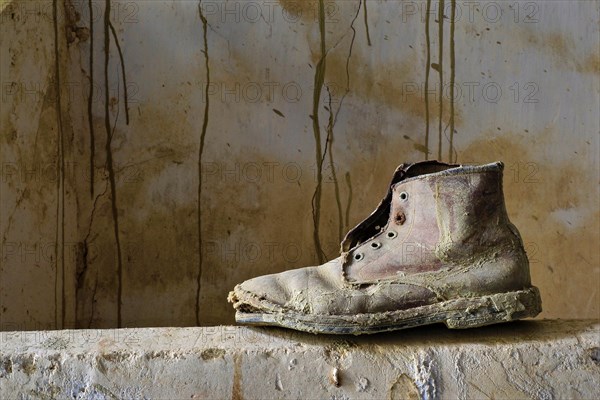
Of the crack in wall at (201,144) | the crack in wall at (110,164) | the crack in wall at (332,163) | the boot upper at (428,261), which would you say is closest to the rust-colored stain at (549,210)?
the crack in wall at (332,163)

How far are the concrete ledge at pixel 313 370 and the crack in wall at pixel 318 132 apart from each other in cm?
96

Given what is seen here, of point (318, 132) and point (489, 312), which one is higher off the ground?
point (318, 132)

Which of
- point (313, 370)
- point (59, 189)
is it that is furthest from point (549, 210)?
point (59, 189)

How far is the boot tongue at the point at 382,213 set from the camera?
134 cm

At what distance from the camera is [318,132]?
214 centimetres

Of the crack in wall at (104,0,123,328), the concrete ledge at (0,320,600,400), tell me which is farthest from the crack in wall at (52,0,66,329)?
the concrete ledge at (0,320,600,400)

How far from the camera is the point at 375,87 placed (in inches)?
84.2

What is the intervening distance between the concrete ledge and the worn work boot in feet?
0.16

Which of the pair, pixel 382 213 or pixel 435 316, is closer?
pixel 435 316

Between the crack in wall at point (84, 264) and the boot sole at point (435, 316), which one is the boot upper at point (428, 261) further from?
the crack in wall at point (84, 264)

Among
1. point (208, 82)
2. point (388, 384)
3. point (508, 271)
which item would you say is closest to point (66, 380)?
point (388, 384)

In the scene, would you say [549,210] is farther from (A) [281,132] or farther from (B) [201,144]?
(B) [201,144]

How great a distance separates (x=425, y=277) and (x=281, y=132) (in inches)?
39.4

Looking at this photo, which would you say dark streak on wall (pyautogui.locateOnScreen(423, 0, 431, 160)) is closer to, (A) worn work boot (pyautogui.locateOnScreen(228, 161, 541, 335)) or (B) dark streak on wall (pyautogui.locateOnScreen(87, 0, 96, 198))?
(A) worn work boot (pyautogui.locateOnScreen(228, 161, 541, 335))
